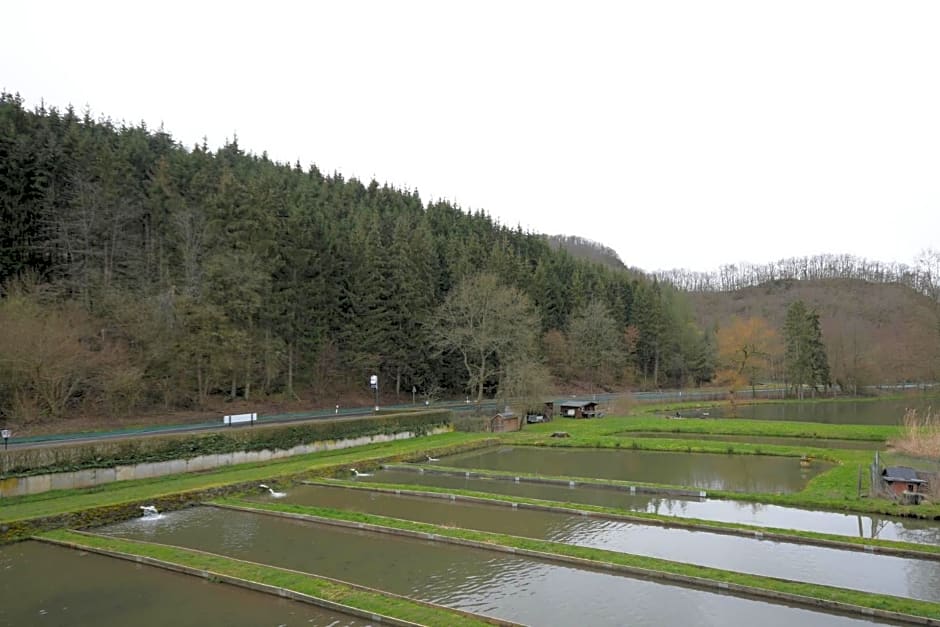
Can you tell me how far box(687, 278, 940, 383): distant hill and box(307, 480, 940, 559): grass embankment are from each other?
33.6m

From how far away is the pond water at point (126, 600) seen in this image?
1144cm

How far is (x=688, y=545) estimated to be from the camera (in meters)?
16.2

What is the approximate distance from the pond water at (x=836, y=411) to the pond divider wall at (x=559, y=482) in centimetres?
3149

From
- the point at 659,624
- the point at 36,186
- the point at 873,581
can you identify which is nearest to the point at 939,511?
the point at 873,581

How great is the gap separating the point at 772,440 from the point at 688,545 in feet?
81.8

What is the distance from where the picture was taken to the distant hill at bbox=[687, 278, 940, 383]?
43812 mm

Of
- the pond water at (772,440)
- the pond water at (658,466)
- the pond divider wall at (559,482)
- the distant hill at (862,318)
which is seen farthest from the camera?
the distant hill at (862,318)

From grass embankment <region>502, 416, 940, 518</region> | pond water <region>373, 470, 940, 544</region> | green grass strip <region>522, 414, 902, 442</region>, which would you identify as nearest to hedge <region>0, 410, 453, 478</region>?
pond water <region>373, 470, 940, 544</region>

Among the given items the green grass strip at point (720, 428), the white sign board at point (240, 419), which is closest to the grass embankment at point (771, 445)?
the green grass strip at point (720, 428)

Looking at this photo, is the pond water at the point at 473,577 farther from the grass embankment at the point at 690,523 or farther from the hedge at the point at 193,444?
the hedge at the point at 193,444

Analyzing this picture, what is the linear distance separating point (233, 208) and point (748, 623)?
41.8 meters

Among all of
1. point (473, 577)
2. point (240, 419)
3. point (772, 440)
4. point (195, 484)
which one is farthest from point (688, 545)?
point (240, 419)

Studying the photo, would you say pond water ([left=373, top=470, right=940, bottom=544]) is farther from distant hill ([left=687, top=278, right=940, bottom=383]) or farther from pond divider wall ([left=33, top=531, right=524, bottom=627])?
distant hill ([left=687, top=278, right=940, bottom=383])

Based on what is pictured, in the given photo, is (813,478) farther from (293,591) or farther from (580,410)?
(580,410)
